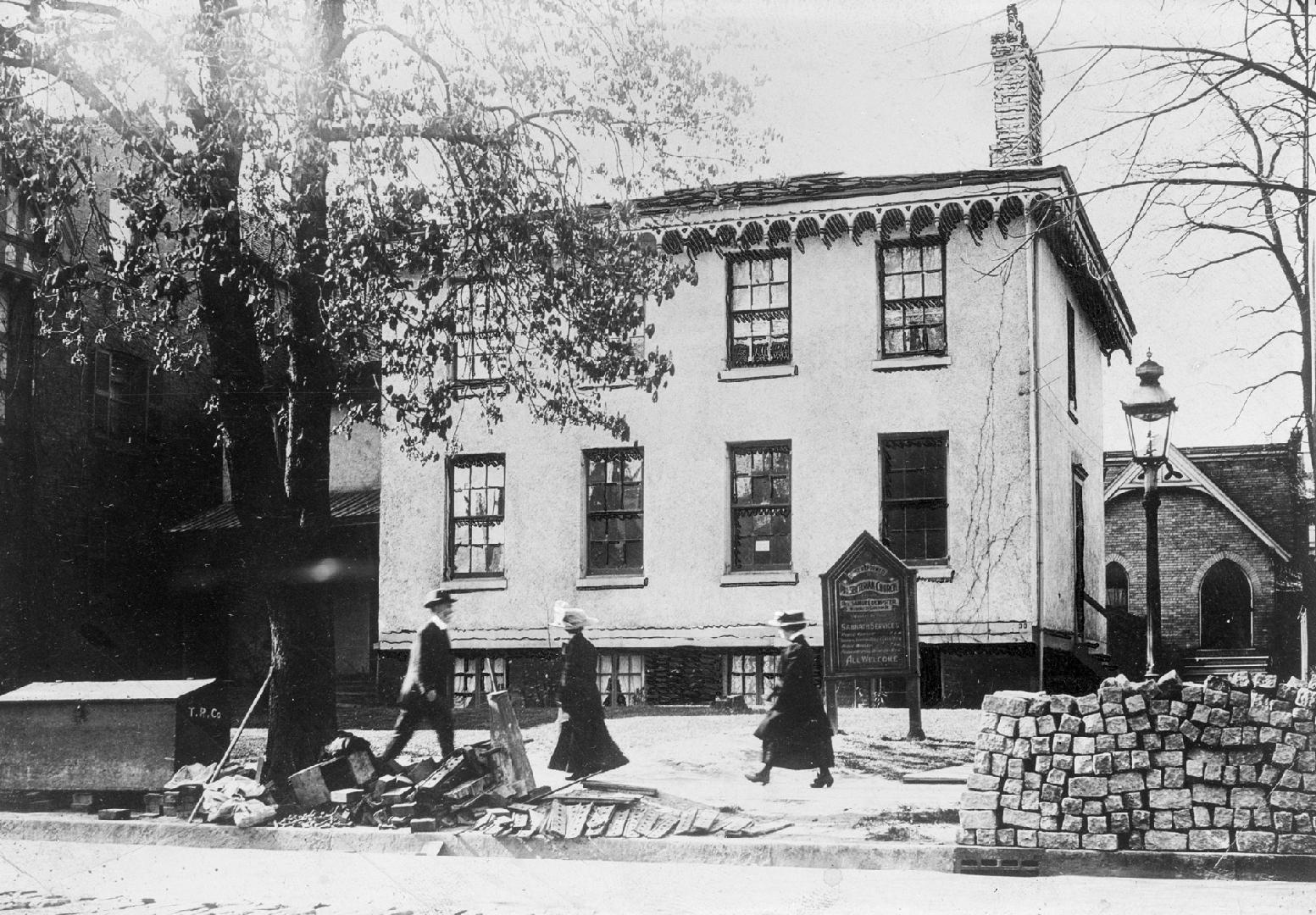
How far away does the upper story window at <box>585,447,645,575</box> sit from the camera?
1140 centimetres

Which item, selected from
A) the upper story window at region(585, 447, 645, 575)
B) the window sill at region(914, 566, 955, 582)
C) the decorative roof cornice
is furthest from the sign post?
the decorative roof cornice

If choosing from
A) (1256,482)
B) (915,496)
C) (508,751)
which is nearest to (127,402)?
(508,751)

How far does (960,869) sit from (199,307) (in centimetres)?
741

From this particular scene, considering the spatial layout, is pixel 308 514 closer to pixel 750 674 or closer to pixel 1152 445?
pixel 750 674

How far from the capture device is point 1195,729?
8.20 meters

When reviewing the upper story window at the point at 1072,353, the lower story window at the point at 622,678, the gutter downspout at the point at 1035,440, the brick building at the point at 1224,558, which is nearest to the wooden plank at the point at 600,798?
the lower story window at the point at 622,678

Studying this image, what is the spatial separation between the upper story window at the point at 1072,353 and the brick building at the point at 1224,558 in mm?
1418

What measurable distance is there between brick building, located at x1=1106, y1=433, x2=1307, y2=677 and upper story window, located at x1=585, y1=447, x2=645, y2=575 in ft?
14.7

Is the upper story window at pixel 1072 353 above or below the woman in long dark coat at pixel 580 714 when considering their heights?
above

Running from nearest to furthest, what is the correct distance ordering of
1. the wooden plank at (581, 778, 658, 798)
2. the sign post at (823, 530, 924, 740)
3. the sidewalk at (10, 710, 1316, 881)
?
the sidewalk at (10, 710, 1316, 881) < the wooden plank at (581, 778, 658, 798) < the sign post at (823, 530, 924, 740)

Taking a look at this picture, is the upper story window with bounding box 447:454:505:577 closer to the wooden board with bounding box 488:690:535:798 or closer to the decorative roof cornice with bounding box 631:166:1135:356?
the wooden board with bounding box 488:690:535:798

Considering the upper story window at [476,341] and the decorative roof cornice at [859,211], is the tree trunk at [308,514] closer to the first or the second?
the upper story window at [476,341]

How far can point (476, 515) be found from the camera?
1177cm

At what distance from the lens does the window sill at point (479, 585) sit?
11.5 metres
